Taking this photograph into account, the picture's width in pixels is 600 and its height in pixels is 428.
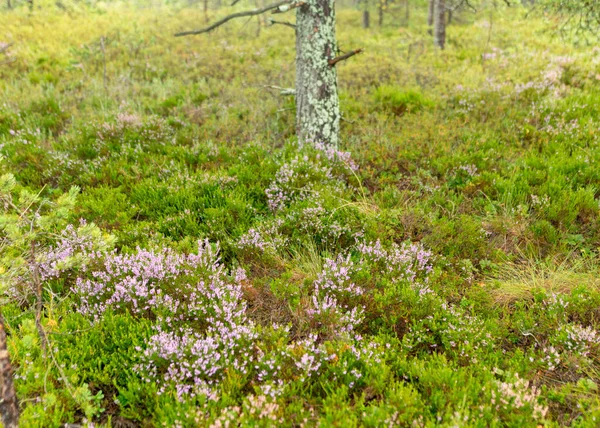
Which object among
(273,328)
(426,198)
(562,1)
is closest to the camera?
(273,328)

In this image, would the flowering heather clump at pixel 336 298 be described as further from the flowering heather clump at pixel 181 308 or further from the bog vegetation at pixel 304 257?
the flowering heather clump at pixel 181 308

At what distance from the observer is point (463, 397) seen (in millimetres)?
2619

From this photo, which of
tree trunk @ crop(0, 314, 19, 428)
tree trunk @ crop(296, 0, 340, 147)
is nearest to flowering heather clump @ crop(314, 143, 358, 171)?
tree trunk @ crop(296, 0, 340, 147)

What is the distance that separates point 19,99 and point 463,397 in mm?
10587

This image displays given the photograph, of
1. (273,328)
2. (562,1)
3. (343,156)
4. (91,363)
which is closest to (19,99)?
(343,156)

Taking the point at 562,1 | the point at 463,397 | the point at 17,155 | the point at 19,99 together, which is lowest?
the point at 463,397

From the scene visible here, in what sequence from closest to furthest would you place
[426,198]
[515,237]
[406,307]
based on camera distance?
[406,307] → [515,237] → [426,198]

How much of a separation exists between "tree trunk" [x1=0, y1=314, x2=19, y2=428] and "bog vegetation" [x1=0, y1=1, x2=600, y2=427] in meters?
0.25

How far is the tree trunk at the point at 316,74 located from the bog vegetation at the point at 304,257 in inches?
15.1

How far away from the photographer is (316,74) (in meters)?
6.20

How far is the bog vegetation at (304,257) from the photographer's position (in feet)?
8.80

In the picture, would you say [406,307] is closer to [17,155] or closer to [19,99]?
[17,155]

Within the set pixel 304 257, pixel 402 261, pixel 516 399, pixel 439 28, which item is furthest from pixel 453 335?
pixel 439 28

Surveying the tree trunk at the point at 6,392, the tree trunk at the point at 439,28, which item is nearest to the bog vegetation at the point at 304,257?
the tree trunk at the point at 6,392
